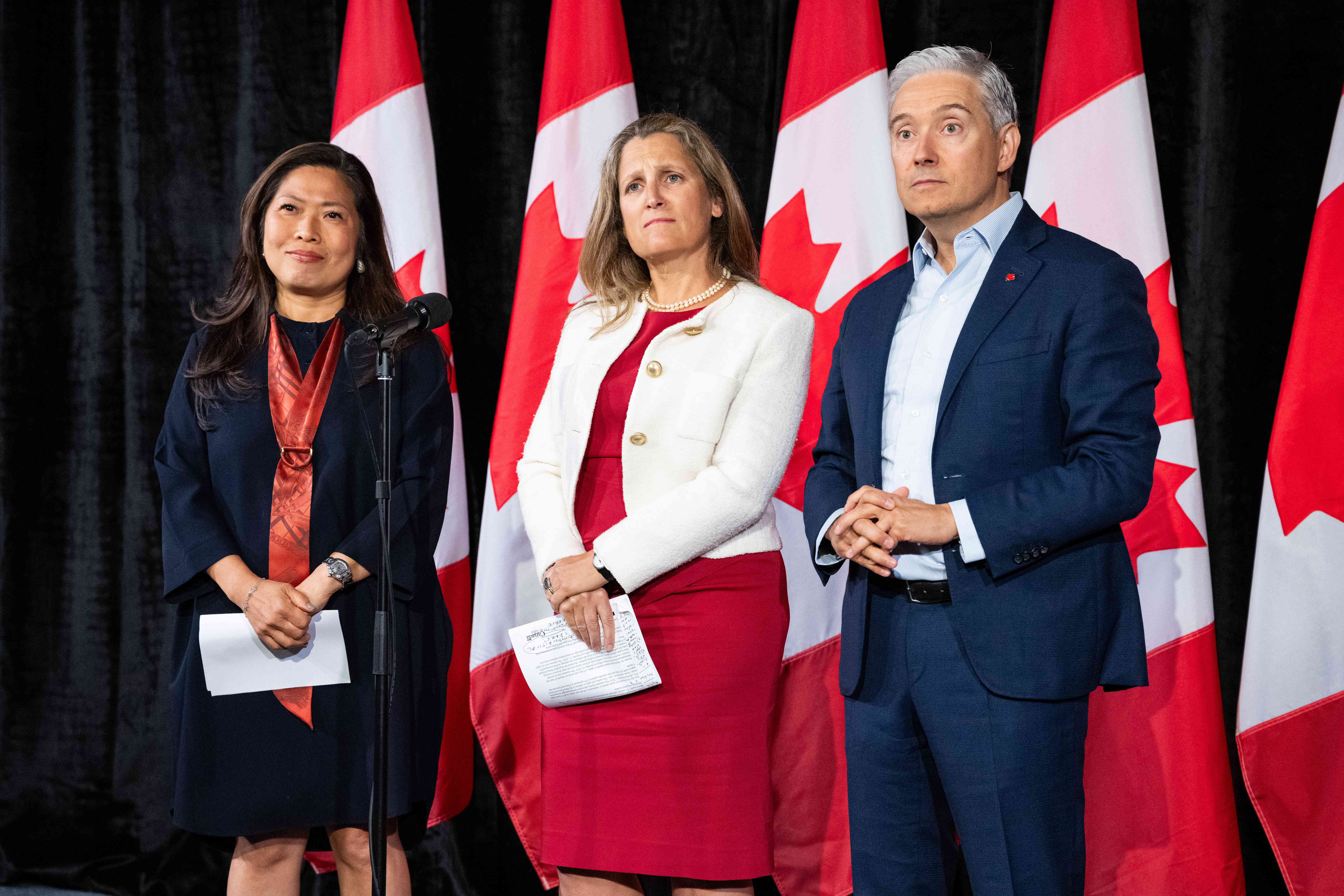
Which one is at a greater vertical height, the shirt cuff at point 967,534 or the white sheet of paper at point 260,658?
the shirt cuff at point 967,534

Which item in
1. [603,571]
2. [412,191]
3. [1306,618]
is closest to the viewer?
[603,571]

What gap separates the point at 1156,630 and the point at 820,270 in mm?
1111

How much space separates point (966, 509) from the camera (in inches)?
61.1

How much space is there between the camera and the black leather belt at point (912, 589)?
163 centimetres

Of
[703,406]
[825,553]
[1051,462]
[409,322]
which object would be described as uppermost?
[409,322]

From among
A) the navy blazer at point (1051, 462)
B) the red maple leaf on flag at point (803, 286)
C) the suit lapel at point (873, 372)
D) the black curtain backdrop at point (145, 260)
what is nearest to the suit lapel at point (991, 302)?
the navy blazer at point (1051, 462)

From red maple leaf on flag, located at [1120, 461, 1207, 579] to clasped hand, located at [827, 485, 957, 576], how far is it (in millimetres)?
1011

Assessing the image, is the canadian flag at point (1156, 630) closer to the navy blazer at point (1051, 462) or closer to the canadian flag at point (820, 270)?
the canadian flag at point (820, 270)

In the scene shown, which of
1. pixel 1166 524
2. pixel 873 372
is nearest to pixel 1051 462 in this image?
pixel 873 372

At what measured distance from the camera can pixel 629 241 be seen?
7.04ft

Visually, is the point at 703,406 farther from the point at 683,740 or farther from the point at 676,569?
the point at 683,740

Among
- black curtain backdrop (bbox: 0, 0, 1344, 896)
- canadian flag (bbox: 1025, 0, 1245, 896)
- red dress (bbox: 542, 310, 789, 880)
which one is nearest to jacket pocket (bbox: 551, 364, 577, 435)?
red dress (bbox: 542, 310, 789, 880)

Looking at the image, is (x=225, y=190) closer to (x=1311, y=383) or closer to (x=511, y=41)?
(x=511, y=41)

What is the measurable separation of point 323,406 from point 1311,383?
6.72 feet
